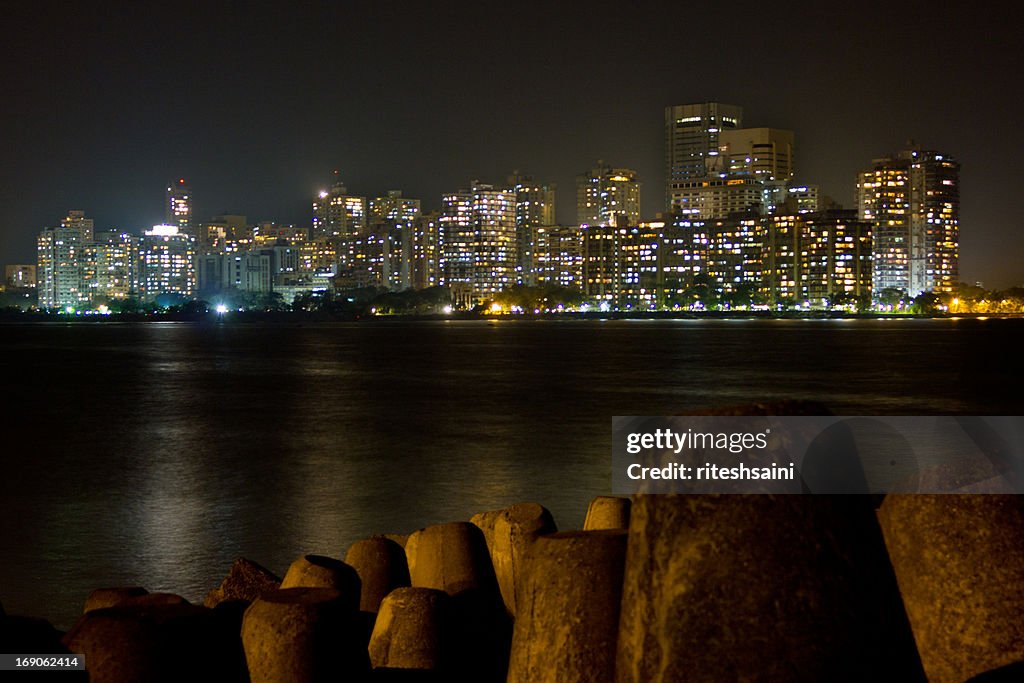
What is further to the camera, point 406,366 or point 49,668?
point 406,366

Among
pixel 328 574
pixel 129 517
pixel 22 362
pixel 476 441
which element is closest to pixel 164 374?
pixel 22 362

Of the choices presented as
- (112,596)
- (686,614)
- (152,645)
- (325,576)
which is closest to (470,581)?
(325,576)

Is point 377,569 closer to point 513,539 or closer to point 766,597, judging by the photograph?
point 513,539

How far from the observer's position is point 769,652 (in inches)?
109

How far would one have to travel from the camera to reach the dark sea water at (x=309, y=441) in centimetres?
1509

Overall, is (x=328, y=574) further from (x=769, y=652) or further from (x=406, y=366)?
(x=406, y=366)

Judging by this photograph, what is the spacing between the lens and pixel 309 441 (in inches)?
1125

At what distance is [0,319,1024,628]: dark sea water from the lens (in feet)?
49.5

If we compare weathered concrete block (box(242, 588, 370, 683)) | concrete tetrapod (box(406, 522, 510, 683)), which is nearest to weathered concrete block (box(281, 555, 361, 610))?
concrete tetrapod (box(406, 522, 510, 683))

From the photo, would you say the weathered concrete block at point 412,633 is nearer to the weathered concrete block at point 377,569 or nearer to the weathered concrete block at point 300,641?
the weathered concrete block at point 300,641

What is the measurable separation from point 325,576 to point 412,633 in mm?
594

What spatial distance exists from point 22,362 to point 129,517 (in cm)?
6356

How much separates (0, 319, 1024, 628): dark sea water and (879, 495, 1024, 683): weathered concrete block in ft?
31.4

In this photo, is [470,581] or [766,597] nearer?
[766,597]
